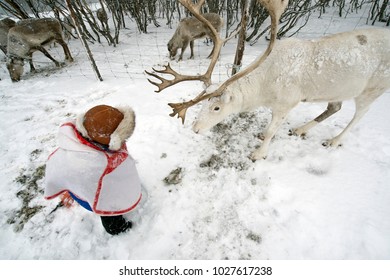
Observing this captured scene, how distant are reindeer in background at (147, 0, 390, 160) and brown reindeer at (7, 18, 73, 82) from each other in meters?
5.83

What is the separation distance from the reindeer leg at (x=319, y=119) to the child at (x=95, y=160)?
2665mm

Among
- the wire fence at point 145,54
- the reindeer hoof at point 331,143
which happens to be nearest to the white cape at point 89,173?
the reindeer hoof at point 331,143

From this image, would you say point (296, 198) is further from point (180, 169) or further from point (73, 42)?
point (73, 42)

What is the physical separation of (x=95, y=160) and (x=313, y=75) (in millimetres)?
2535

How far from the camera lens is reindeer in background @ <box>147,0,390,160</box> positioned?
237 cm

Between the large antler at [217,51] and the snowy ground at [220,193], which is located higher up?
the large antler at [217,51]

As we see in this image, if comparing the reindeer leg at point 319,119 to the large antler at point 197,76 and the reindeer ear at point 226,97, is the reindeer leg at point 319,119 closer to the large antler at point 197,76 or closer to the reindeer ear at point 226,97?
the reindeer ear at point 226,97

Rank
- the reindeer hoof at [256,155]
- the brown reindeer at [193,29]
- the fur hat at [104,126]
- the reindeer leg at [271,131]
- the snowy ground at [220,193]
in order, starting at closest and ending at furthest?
the fur hat at [104,126] < the snowy ground at [220,193] < the reindeer leg at [271,131] < the reindeer hoof at [256,155] < the brown reindeer at [193,29]

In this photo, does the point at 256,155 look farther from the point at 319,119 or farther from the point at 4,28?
the point at 4,28

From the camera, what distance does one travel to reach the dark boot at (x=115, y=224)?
1914 mm

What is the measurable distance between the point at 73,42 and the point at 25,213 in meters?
8.50

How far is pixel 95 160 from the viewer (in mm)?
1491

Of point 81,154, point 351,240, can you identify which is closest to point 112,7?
point 81,154

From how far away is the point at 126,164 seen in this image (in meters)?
1.72
